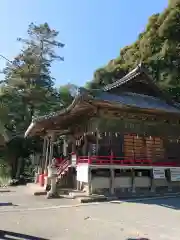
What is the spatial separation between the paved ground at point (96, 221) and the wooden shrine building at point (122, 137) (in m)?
2.77

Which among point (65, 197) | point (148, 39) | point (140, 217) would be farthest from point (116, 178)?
point (148, 39)

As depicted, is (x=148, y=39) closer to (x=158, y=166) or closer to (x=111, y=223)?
(x=158, y=166)

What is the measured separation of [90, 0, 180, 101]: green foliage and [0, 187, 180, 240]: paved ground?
18.2m

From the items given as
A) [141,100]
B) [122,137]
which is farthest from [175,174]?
[141,100]

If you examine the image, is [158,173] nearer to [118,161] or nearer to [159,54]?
[118,161]

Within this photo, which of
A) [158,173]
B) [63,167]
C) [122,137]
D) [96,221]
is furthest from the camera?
[63,167]

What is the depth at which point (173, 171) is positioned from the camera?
18.0m

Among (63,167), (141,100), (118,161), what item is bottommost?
(63,167)

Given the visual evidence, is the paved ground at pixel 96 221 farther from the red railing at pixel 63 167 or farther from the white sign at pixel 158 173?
the red railing at pixel 63 167

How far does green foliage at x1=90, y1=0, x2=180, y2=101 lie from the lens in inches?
1166

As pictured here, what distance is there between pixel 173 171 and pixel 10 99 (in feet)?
65.0

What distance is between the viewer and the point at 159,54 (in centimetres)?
3038

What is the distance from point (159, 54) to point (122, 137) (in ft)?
50.0

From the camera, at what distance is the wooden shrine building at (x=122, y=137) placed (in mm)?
16031
